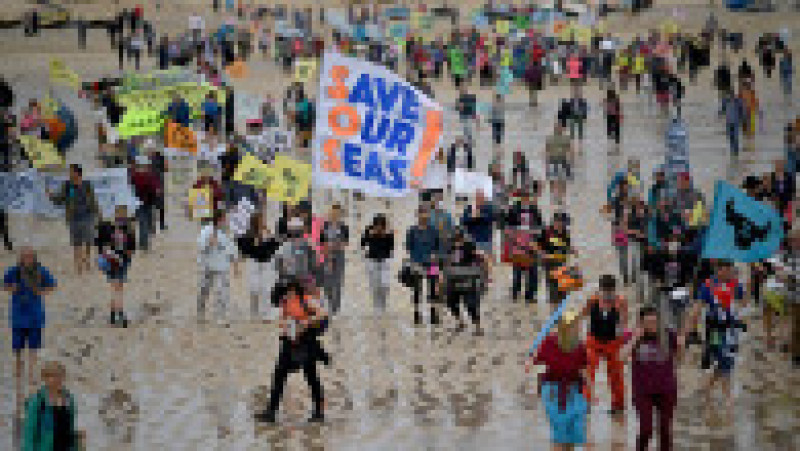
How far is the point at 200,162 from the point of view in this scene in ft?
80.3

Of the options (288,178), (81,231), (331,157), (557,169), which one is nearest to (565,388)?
(331,157)

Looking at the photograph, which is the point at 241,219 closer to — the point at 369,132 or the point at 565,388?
the point at 369,132

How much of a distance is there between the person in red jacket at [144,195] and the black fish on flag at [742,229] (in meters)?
10.7

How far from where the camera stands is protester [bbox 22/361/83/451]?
32.9 ft

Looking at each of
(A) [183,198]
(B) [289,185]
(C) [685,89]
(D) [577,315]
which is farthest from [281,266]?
(C) [685,89]

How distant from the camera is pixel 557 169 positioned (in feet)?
79.8

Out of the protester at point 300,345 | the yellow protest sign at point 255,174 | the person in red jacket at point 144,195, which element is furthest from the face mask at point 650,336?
the person in red jacket at point 144,195

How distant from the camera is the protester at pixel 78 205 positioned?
2022 cm

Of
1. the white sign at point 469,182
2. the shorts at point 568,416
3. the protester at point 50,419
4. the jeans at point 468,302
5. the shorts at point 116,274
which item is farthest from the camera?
the white sign at point 469,182

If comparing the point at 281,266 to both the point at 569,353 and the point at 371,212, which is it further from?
the point at 371,212

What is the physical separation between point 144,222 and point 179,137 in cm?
400

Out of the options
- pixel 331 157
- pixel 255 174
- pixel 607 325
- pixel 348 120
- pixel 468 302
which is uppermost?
pixel 348 120

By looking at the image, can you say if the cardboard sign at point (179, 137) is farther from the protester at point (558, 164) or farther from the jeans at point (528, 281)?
the jeans at point (528, 281)

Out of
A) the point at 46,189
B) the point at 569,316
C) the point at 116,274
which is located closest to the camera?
the point at 569,316
